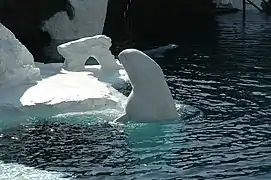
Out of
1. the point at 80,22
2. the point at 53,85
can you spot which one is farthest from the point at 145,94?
the point at 80,22

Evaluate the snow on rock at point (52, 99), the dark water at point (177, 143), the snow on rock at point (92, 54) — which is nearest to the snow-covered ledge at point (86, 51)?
the snow on rock at point (92, 54)

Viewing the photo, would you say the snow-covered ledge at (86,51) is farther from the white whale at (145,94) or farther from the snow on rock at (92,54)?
the white whale at (145,94)

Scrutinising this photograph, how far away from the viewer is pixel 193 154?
37.2 feet

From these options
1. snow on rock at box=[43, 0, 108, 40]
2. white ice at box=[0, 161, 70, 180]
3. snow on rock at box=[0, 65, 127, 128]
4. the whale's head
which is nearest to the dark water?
white ice at box=[0, 161, 70, 180]

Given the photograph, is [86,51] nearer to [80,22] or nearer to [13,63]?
[13,63]

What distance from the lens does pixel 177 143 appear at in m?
12.0

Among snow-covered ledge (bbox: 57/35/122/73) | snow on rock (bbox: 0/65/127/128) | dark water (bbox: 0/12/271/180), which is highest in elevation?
snow-covered ledge (bbox: 57/35/122/73)

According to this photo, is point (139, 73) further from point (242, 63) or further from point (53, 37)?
point (53, 37)

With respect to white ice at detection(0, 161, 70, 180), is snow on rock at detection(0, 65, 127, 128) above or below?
above

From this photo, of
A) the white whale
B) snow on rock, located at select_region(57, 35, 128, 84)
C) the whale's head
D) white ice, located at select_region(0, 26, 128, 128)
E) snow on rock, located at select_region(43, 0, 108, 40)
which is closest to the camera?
the white whale

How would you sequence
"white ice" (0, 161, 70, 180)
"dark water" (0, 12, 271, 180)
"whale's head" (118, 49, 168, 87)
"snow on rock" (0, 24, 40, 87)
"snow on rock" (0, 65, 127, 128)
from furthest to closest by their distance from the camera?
"snow on rock" (0, 24, 40, 87), "snow on rock" (0, 65, 127, 128), "whale's head" (118, 49, 168, 87), "dark water" (0, 12, 271, 180), "white ice" (0, 161, 70, 180)

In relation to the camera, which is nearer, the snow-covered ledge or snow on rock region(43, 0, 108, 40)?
the snow-covered ledge

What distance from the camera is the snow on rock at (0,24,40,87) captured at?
52.6 feet

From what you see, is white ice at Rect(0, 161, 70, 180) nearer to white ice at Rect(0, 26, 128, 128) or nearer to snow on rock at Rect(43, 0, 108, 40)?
white ice at Rect(0, 26, 128, 128)
